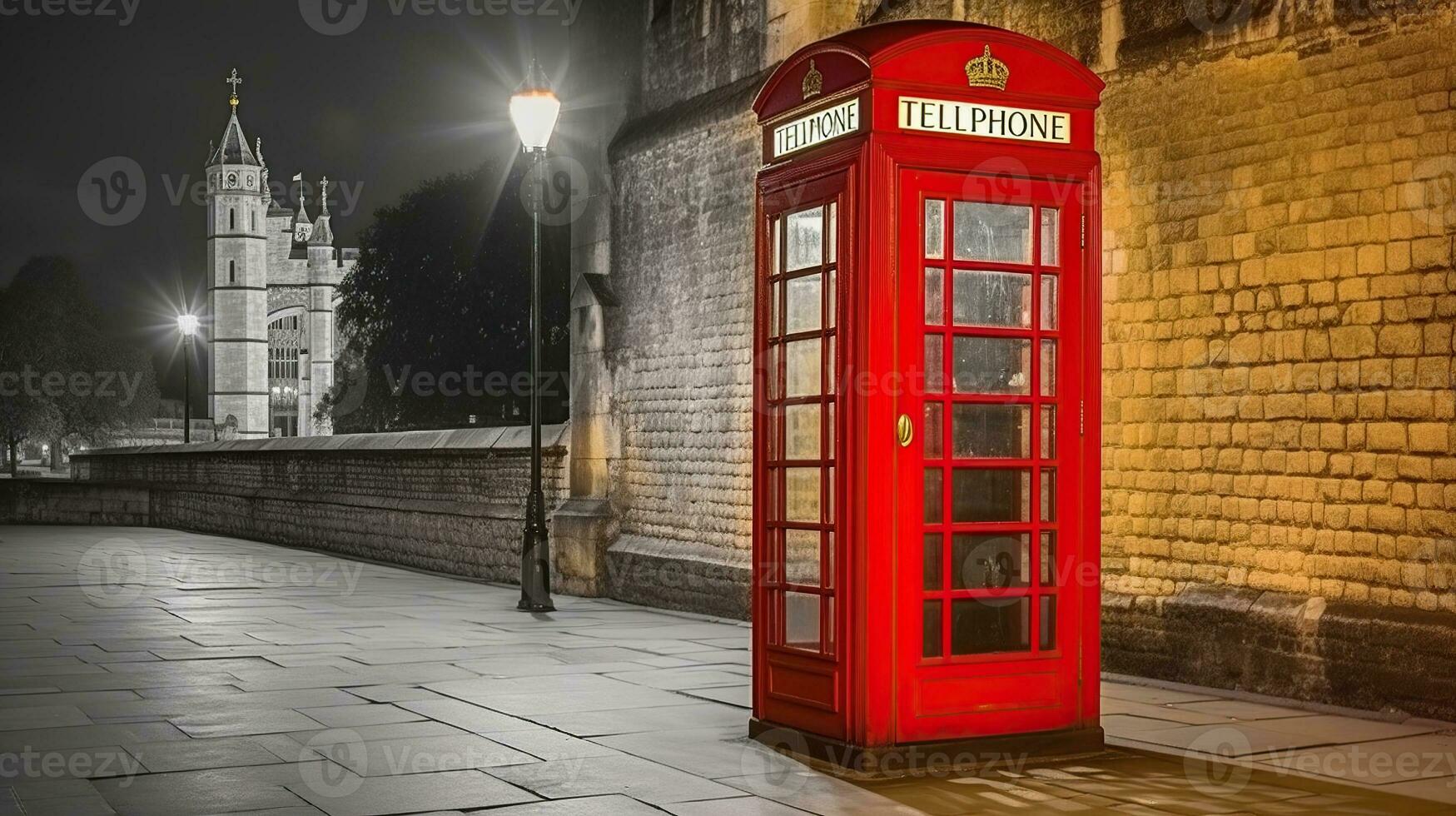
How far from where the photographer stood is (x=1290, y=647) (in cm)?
841

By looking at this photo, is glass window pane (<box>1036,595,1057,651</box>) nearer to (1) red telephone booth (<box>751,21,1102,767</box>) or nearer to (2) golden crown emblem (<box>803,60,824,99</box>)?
(1) red telephone booth (<box>751,21,1102,767</box>)

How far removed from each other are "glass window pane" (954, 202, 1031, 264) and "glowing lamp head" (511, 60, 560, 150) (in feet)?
23.1

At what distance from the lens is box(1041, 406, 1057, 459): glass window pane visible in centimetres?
650

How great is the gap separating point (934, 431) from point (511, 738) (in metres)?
2.39

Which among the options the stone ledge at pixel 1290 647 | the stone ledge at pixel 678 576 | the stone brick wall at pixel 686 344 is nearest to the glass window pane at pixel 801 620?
the stone ledge at pixel 1290 647

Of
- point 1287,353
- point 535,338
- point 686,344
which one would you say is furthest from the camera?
point 686,344

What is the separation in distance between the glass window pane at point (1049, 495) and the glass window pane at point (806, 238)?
1295 mm

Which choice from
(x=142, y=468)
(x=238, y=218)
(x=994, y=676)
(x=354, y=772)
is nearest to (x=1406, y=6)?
(x=994, y=676)

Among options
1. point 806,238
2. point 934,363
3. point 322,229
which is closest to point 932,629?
point 934,363

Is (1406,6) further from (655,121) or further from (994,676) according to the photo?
(655,121)

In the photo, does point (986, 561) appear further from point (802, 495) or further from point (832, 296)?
point (832, 296)

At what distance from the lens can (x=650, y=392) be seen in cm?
1459

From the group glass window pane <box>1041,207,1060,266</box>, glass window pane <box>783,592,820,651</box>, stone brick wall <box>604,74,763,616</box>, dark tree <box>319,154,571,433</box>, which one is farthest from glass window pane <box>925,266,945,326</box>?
dark tree <box>319,154,571,433</box>

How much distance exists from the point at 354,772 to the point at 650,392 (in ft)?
27.8
